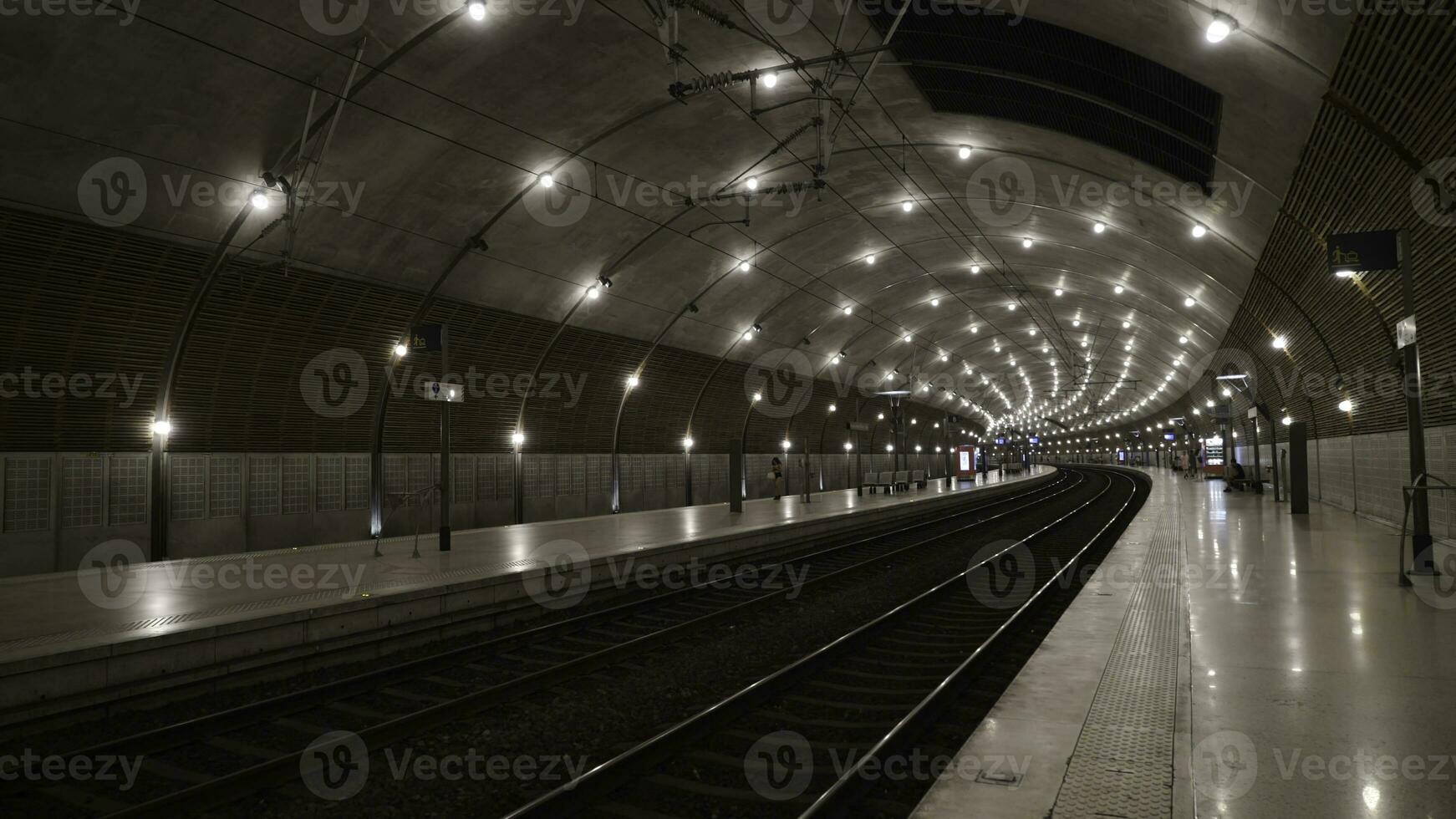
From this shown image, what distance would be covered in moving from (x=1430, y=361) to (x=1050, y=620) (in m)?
7.99

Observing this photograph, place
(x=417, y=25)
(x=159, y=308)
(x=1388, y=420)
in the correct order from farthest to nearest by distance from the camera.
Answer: (x=1388, y=420) → (x=159, y=308) → (x=417, y=25)

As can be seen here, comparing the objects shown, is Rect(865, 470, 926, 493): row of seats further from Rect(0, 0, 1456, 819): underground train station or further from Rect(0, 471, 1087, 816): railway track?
Rect(0, 471, 1087, 816): railway track

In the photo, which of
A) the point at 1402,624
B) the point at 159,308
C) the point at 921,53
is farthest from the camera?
the point at 921,53

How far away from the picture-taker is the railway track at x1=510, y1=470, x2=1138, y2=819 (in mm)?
5211

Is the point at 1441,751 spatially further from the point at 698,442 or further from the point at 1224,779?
the point at 698,442

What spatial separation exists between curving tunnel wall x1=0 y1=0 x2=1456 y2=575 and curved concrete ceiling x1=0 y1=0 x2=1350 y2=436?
0.07 metres

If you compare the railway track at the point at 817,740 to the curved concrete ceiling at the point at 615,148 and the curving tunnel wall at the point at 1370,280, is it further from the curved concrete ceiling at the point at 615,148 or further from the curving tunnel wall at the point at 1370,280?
the curved concrete ceiling at the point at 615,148

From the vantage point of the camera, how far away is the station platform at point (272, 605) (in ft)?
25.1

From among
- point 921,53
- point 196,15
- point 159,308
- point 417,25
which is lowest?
point 159,308

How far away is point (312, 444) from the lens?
1712cm

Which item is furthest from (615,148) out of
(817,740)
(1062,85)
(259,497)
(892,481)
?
(892,481)

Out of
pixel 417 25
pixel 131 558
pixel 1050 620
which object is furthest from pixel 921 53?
pixel 131 558

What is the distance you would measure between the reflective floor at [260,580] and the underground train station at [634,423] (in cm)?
14

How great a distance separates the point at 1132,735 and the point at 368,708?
20.3 ft
